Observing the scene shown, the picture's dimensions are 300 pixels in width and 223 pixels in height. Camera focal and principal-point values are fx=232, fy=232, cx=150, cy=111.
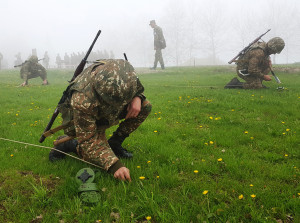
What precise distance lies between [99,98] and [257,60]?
9.42 metres

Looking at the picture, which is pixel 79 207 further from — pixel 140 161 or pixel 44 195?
pixel 140 161

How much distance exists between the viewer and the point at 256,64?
412 inches

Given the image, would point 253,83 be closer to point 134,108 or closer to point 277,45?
point 277,45

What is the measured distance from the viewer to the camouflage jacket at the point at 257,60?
1034 cm

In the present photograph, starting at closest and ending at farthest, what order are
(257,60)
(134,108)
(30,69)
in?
(134,108) → (257,60) → (30,69)

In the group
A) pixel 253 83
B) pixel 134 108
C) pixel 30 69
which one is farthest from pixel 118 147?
pixel 30 69

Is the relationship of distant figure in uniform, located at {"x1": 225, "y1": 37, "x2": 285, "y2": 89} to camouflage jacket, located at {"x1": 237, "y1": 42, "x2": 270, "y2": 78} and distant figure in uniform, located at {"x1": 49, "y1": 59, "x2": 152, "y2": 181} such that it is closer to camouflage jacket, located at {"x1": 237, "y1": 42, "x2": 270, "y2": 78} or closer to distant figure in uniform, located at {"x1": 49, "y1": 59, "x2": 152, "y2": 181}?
camouflage jacket, located at {"x1": 237, "y1": 42, "x2": 270, "y2": 78}

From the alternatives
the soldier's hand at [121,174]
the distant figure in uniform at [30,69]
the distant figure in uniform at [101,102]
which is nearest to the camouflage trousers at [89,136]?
the distant figure in uniform at [101,102]

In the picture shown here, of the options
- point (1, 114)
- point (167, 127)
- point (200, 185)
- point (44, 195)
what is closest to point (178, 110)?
point (167, 127)

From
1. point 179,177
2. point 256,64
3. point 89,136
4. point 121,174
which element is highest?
point 256,64

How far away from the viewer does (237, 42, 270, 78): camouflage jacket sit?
1034cm

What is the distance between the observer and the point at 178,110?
741cm

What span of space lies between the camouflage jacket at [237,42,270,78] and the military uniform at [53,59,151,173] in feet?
29.1

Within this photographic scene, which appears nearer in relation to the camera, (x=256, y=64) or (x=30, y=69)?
(x=256, y=64)
